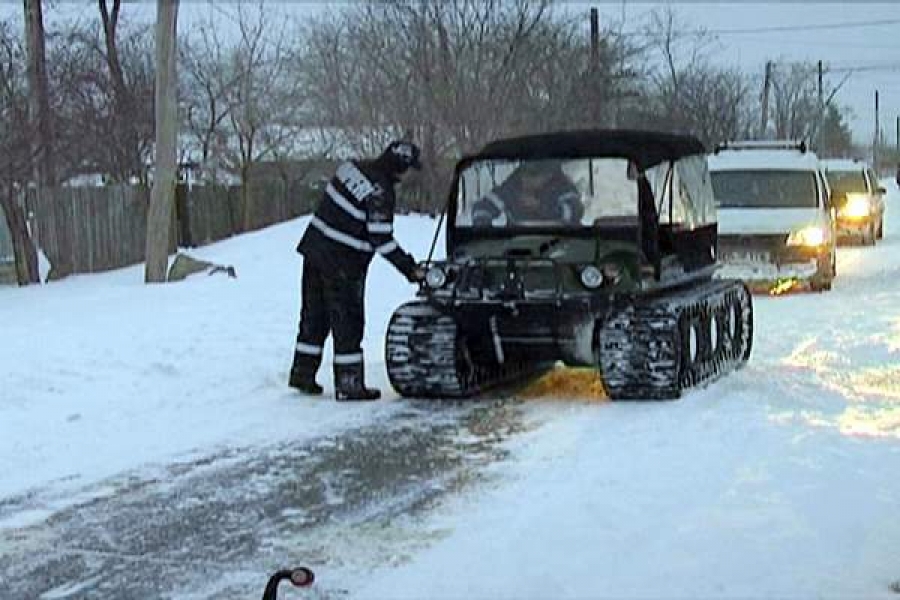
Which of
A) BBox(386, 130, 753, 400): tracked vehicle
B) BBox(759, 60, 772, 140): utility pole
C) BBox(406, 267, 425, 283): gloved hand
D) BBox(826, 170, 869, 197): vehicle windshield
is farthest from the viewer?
BBox(759, 60, 772, 140): utility pole

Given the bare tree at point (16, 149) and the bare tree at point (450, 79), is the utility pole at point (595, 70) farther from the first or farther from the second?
the bare tree at point (16, 149)

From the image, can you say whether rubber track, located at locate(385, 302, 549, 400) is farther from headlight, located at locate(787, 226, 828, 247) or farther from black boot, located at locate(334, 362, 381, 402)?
headlight, located at locate(787, 226, 828, 247)

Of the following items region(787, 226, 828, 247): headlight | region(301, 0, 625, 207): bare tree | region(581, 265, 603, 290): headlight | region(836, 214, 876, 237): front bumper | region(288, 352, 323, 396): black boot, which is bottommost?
region(288, 352, 323, 396): black boot

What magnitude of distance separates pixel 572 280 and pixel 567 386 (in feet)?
3.85

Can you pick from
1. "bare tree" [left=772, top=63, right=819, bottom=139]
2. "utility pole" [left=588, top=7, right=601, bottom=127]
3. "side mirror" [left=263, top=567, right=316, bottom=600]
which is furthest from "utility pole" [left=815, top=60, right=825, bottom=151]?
"side mirror" [left=263, top=567, right=316, bottom=600]

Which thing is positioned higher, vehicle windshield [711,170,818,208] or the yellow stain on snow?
vehicle windshield [711,170,818,208]

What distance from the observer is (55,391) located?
10.6m

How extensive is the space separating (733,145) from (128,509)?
54.1 ft

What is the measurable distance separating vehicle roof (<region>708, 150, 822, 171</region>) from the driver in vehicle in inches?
374

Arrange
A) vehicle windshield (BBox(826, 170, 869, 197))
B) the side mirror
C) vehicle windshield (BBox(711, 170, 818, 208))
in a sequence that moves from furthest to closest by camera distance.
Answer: vehicle windshield (BBox(826, 170, 869, 197)) → vehicle windshield (BBox(711, 170, 818, 208)) → the side mirror

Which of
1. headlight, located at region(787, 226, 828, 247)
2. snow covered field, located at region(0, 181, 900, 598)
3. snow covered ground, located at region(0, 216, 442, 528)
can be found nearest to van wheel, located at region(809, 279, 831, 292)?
headlight, located at region(787, 226, 828, 247)

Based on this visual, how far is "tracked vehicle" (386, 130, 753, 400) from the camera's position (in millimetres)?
10609

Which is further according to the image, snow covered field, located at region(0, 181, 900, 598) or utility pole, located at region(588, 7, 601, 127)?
utility pole, located at region(588, 7, 601, 127)

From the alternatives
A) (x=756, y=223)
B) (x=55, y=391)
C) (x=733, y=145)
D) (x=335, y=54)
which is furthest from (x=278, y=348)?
(x=335, y=54)
